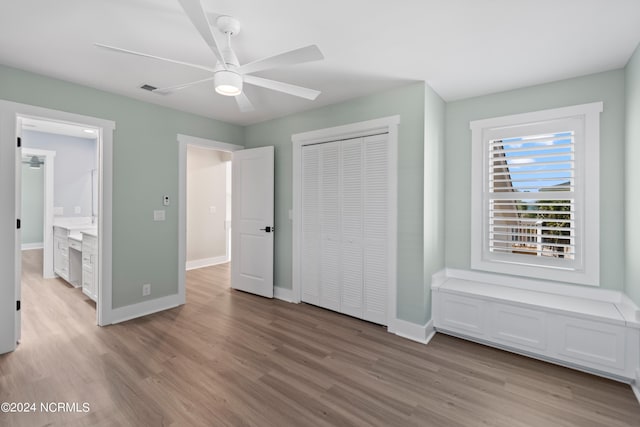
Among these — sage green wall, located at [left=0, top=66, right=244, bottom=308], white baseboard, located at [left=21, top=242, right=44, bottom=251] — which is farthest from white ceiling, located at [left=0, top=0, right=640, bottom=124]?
white baseboard, located at [left=21, top=242, right=44, bottom=251]

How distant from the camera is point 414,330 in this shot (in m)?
2.96

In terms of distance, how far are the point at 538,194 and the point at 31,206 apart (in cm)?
978

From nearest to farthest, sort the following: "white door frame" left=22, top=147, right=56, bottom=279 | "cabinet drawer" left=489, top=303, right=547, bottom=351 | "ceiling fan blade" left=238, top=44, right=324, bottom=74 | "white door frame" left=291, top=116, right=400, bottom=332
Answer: "ceiling fan blade" left=238, top=44, right=324, bottom=74
"cabinet drawer" left=489, top=303, right=547, bottom=351
"white door frame" left=291, top=116, right=400, bottom=332
"white door frame" left=22, top=147, right=56, bottom=279

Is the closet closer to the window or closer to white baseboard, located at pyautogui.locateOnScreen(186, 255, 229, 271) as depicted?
the window

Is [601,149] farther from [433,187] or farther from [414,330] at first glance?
[414,330]

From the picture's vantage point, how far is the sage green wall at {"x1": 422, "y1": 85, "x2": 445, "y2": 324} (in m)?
2.96

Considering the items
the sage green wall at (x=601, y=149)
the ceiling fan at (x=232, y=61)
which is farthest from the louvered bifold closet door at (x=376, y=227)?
the ceiling fan at (x=232, y=61)

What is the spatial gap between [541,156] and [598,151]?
410mm

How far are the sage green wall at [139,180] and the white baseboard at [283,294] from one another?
4.21ft

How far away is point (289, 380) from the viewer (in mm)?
2252

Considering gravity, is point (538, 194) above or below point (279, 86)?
below

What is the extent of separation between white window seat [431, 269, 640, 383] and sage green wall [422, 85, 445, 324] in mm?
200

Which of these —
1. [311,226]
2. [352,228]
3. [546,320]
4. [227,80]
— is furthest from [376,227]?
[227,80]

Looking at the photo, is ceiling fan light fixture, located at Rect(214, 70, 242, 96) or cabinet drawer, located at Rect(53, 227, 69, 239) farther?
cabinet drawer, located at Rect(53, 227, 69, 239)
